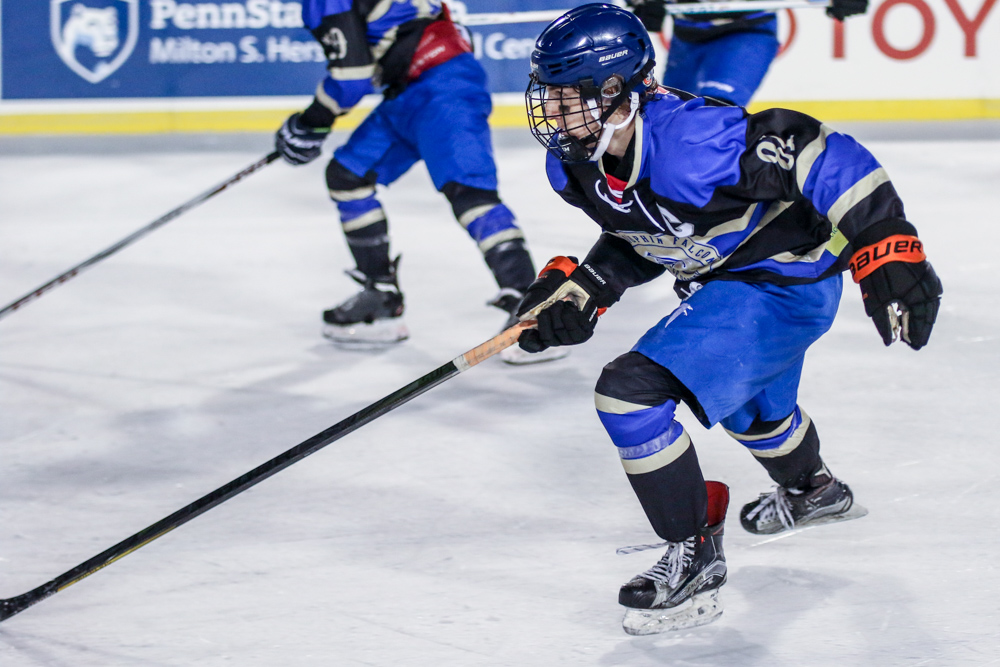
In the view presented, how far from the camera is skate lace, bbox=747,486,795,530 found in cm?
222

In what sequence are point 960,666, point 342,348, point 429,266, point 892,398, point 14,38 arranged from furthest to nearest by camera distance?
point 14,38 < point 429,266 < point 342,348 < point 892,398 < point 960,666

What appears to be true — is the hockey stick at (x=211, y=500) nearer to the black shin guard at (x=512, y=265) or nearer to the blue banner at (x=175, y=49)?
the black shin guard at (x=512, y=265)

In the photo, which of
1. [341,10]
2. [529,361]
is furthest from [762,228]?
[341,10]

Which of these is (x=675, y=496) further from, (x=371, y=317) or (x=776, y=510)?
(x=371, y=317)

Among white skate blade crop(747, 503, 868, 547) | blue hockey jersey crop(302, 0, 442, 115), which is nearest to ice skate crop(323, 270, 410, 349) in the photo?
blue hockey jersey crop(302, 0, 442, 115)

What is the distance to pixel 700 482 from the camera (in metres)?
1.88

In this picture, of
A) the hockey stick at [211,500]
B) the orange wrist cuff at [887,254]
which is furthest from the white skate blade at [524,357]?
the orange wrist cuff at [887,254]

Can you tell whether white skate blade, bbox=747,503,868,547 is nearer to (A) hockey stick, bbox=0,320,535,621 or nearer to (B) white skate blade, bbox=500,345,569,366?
(A) hockey stick, bbox=0,320,535,621

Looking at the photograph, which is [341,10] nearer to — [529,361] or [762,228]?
[529,361]

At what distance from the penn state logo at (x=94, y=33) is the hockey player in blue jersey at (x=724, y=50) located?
14.1ft

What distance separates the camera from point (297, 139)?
3.58 m

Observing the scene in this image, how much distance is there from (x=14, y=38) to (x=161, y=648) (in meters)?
6.45

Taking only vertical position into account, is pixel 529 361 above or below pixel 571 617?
below

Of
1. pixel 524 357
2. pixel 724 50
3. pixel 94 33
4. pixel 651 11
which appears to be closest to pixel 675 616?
pixel 524 357
